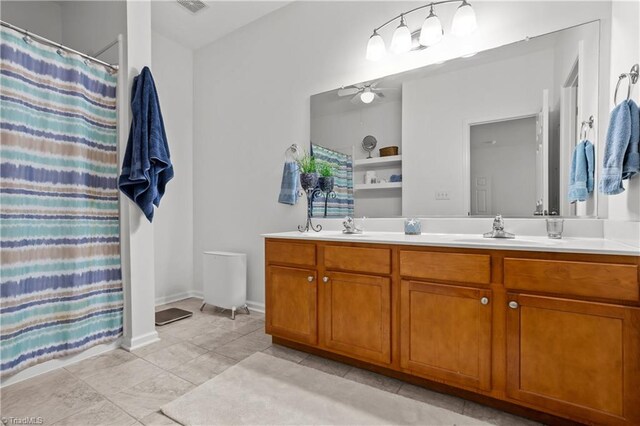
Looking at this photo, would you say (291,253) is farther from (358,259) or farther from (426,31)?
(426,31)

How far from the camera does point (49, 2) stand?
2.94 metres

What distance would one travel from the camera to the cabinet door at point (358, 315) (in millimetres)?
1745

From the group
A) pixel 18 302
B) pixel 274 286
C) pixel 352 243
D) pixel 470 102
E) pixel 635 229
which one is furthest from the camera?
pixel 274 286

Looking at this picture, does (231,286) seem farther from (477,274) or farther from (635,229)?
(635,229)

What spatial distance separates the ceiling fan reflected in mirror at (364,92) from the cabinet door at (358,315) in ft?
4.65

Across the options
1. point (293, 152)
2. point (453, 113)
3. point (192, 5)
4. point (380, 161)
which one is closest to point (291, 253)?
point (380, 161)

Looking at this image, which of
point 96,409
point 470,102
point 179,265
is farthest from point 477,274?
point 179,265

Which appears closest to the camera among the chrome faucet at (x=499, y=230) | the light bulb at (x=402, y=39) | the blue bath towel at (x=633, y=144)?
the blue bath towel at (x=633, y=144)

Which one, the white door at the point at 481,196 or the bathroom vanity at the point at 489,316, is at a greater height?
the white door at the point at 481,196

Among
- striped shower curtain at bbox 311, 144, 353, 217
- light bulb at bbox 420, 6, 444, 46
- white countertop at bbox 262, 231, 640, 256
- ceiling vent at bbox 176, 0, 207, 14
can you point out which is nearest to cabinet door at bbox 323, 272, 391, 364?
white countertop at bbox 262, 231, 640, 256

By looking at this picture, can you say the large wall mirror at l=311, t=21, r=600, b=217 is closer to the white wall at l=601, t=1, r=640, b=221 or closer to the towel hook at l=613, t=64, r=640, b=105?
the white wall at l=601, t=1, r=640, b=221

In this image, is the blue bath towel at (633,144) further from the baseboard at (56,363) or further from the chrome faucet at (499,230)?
the baseboard at (56,363)

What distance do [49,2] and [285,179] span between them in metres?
2.91

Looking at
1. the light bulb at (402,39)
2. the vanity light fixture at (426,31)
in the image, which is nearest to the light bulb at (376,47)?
the vanity light fixture at (426,31)
